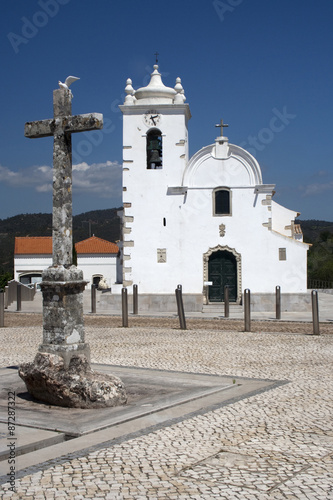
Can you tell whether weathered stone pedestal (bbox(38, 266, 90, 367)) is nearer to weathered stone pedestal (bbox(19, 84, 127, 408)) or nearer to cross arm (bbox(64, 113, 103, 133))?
weathered stone pedestal (bbox(19, 84, 127, 408))

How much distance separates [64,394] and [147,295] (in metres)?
15.5

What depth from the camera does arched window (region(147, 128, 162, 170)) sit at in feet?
79.0

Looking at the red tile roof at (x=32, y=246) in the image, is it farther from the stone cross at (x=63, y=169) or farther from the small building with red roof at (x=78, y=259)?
the stone cross at (x=63, y=169)

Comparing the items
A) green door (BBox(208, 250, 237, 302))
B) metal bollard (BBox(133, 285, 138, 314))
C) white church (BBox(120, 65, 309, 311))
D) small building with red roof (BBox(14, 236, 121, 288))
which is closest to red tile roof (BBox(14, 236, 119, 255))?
small building with red roof (BBox(14, 236, 121, 288))

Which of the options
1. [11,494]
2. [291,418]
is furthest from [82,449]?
[291,418]

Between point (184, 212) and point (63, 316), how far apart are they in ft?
55.2

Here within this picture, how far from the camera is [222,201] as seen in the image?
78.9 ft

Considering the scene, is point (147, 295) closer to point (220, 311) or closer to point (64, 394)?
point (220, 311)

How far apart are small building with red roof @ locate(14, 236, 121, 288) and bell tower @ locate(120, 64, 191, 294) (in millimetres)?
24427

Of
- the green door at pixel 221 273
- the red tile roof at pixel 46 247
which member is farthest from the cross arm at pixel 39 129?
the red tile roof at pixel 46 247

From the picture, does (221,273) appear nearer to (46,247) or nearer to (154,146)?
(154,146)

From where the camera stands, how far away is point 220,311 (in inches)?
851

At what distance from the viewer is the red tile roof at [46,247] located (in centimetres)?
4972

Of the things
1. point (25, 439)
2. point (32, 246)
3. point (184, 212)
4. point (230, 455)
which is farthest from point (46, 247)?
point (230, 455)
